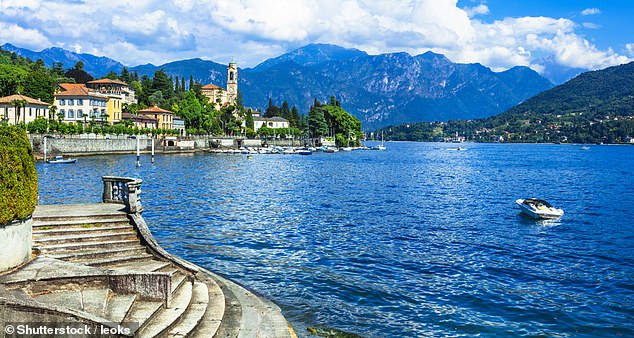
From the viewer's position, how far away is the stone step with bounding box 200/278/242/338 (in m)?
13.1

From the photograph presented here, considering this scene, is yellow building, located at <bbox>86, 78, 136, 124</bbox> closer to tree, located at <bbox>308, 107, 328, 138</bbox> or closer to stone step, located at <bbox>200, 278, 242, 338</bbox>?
tree, located at <bbox>308, 107, 328, 138</bbox>

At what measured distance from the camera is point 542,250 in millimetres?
30406

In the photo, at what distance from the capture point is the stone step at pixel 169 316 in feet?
38.6

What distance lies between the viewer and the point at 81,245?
17.1m

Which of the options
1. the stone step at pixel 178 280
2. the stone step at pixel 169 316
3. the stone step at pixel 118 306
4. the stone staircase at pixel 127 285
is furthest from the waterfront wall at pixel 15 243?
the stone step at pixel 169 316

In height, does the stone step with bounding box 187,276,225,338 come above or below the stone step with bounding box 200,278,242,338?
above

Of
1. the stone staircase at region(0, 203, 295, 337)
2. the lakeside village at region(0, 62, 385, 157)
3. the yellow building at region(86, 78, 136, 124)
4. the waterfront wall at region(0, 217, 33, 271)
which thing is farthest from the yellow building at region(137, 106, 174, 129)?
the waterfront wall at region(0, 217, 33, 271)

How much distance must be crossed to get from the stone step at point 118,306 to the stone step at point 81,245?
14.8ft

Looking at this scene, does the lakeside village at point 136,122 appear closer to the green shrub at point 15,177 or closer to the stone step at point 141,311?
the green shrub at point 15,177

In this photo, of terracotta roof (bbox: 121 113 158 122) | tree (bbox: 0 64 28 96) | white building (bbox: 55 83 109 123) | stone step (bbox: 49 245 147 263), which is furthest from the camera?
terracotta roof (bbox: 121 113 158 122)

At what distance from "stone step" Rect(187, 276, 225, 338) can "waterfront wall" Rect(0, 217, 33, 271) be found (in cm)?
506

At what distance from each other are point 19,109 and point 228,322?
Answer: 117 metres

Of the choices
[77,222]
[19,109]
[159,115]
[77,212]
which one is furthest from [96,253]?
[159,115]

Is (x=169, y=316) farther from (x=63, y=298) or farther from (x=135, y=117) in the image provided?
(x=135, y=117)
